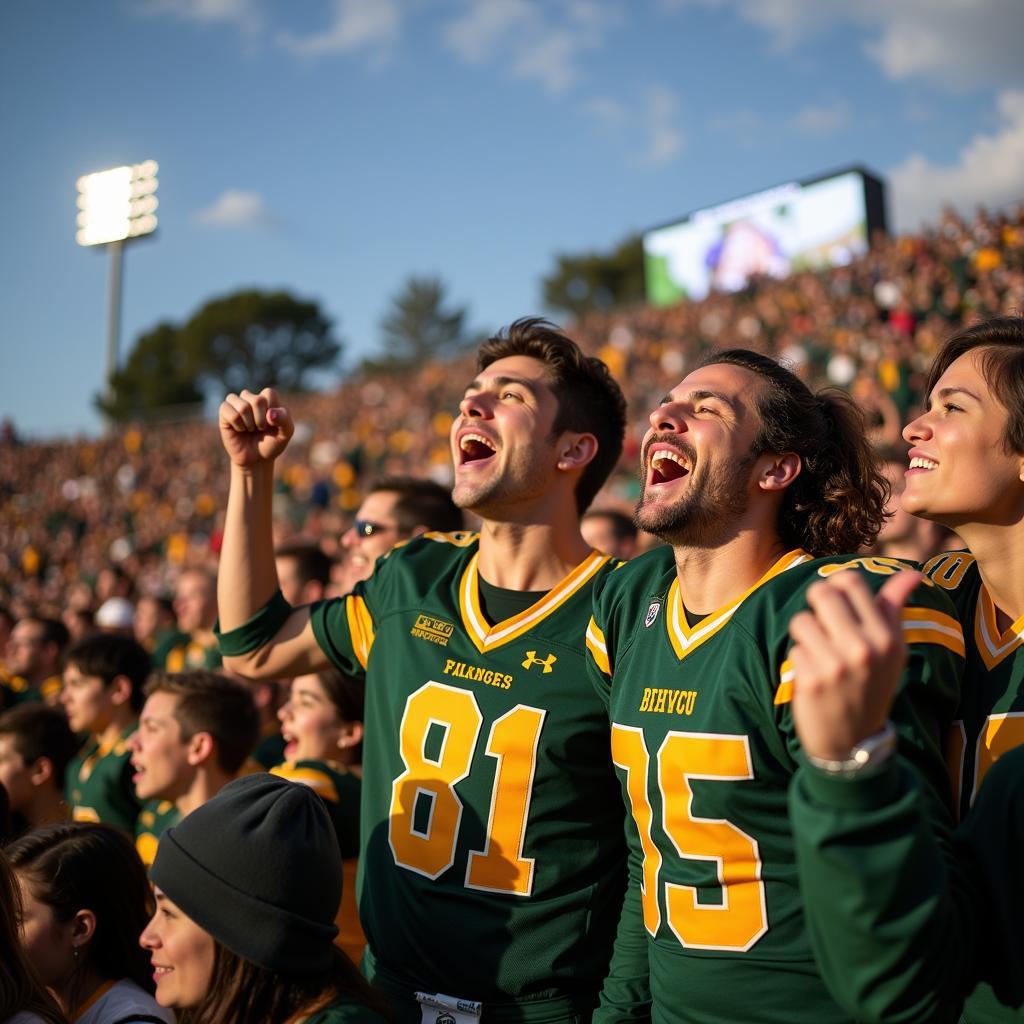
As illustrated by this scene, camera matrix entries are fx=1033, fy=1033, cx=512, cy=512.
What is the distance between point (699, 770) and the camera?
190 cm

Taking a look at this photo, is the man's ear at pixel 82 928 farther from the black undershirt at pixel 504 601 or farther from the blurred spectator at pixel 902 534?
the blurred spectator at pixel 902 534

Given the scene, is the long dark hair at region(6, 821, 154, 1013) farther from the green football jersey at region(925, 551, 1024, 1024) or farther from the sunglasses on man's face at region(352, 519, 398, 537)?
the green football jersey at region(925, 551, 1024, 1024)

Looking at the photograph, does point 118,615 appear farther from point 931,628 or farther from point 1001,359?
point 931,628

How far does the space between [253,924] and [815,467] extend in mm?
1525

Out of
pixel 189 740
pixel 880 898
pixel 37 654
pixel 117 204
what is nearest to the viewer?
pixel 880 898

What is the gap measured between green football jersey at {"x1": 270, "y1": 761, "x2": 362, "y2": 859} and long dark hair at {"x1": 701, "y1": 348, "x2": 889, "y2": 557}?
167 cm

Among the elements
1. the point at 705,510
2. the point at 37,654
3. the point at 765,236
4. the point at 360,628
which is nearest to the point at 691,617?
the point at 705,510

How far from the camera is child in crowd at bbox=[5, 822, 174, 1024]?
2518 mm

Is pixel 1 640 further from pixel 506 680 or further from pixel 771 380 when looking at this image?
pixel 771 380

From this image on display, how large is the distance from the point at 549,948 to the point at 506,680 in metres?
0.62

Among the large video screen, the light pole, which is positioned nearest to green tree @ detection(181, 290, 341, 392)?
the light pole

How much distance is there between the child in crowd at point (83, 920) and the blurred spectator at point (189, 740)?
1013 mm

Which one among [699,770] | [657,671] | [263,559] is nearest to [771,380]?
[657,671]

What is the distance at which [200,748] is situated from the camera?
3.74 metres
